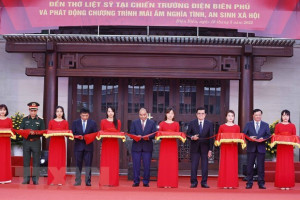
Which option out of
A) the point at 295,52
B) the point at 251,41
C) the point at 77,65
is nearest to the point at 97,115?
the point at 77,65

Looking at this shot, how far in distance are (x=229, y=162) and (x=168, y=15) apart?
3493 mm

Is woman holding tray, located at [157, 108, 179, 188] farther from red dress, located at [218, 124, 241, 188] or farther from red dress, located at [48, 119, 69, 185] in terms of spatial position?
red dress, located at [48, 119, 69, 185]

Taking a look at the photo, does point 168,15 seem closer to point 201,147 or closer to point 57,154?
point 201,147

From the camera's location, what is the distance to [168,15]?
1025 cm

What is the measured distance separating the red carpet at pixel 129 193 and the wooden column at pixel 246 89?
191 cm

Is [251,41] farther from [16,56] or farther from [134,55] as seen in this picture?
[16,56]

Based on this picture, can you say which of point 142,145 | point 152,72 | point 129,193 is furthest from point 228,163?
point 152,72

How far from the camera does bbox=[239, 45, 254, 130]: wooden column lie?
10430mm

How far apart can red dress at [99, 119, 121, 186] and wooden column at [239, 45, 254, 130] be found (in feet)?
10.3

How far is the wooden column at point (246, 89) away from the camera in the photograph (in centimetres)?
1043

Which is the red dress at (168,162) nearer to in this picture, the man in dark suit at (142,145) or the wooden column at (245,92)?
the man in dark suit at (142,145)

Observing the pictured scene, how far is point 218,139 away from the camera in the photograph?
8742 millimetres

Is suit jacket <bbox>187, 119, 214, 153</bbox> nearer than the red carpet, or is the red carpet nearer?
the red carpet

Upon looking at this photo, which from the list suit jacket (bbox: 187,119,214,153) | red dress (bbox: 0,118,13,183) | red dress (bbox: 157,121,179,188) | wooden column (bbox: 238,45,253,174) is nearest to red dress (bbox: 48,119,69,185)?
red dress (bbox: 0,118,13,183)
